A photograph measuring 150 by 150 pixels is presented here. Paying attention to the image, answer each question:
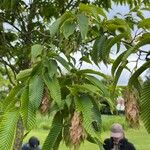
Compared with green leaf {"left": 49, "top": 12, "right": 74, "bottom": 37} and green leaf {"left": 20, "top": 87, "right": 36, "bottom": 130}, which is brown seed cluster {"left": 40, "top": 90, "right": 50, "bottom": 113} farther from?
green leaf {"left": 49, "top": 12, "right": 74, "bottom": 37}

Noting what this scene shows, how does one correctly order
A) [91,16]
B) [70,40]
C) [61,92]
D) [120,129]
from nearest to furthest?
[61,92], [91,16], [70,40], [120,129]

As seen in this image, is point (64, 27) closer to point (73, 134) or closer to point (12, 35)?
point (73, 134)

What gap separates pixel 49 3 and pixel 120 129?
10.2 feet

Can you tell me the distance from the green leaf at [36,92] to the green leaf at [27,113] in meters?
0.01

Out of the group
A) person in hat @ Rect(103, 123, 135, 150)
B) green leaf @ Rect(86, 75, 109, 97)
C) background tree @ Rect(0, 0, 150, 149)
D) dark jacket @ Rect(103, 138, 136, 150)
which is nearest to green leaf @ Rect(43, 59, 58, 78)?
background tree @ Rect(0, 0, 150, 149)

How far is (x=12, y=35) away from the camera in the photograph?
15.4ft

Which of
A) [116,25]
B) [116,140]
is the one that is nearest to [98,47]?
[116,25]

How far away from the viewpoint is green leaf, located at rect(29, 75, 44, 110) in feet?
4.92

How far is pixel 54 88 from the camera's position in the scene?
1548mm

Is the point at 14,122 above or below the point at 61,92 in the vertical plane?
below

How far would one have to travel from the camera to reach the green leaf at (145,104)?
1344 mm

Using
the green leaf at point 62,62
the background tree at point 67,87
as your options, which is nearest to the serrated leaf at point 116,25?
the background tree at point 67,87

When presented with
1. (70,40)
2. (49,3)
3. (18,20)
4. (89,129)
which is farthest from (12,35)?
(89,129)

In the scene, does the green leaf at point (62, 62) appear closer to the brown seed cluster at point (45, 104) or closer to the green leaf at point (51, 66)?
the green leaf at point (51, 66)
